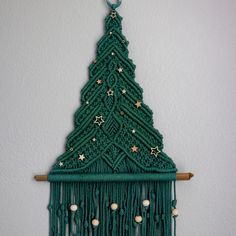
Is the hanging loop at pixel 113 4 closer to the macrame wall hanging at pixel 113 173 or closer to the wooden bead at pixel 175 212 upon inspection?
the macrame wall hanging at pixel 113 173

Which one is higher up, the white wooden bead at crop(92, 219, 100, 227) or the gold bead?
the gold bead

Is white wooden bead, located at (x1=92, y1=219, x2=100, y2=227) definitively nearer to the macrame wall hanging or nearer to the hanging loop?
the macrame wall hanging

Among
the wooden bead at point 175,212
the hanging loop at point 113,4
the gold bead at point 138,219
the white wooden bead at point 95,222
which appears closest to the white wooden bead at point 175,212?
the wooden bead at point 175,212

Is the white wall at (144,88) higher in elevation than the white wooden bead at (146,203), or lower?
higher

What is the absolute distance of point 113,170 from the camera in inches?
43.1

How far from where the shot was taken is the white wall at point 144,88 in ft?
3.76

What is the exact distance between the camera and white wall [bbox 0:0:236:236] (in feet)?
3.76

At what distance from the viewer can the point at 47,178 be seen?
3.60 feet

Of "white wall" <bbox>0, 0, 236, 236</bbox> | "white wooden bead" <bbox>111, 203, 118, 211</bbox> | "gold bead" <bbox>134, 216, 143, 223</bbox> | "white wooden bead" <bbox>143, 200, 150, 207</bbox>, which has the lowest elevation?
"gold bead" <bbox>134, 216, 143, 223</bbox>

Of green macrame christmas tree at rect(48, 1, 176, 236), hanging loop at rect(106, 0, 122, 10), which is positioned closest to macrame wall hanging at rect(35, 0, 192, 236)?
green macrame christmas tree at rect(48, 1, 176, 236)

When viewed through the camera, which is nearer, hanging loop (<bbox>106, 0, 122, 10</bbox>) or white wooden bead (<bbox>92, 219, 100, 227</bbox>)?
white wooden bead (<bbox>92, 219, 100, 227</bbox>)

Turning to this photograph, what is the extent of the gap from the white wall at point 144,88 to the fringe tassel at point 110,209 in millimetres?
62

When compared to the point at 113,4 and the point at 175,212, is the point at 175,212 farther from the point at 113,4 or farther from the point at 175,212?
the point at 113,4

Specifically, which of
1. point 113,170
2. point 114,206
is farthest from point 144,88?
point 114,206
